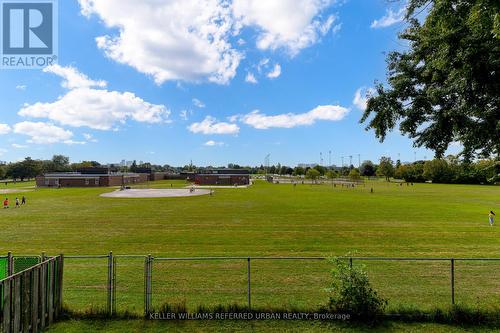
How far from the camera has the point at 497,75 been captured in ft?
24.4

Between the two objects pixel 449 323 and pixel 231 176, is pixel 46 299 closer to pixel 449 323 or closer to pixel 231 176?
pixel 449 323

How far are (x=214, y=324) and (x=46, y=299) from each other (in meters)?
4.12

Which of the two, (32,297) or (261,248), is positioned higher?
(32,297)

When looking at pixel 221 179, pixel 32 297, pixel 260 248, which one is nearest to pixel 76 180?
pixel 221 179

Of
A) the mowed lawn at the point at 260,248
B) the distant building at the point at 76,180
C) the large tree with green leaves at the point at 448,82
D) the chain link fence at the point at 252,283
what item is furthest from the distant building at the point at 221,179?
the large tree with green leaves at the point at 448,82

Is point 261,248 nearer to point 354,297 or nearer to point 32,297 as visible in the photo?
point 354,297

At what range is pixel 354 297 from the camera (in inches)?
312

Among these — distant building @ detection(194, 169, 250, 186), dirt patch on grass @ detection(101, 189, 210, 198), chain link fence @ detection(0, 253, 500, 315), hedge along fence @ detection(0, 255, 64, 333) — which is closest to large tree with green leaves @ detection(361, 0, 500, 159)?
Answer: chain link fence @ detection(0, 253, 500, 315)

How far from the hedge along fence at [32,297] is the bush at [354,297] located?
7029 mm

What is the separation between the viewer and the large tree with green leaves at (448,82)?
6.90 m

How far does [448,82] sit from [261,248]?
491 inches

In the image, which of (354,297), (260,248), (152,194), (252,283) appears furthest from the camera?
(152,194)

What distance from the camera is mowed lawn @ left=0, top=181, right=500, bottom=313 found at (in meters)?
10.4

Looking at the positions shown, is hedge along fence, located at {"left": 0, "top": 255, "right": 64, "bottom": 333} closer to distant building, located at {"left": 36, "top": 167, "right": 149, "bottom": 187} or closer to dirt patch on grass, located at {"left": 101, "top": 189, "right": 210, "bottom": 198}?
dirt patch on grass, located at {"left": 101, "top": 189, "right": 210, "bottom": 198}
